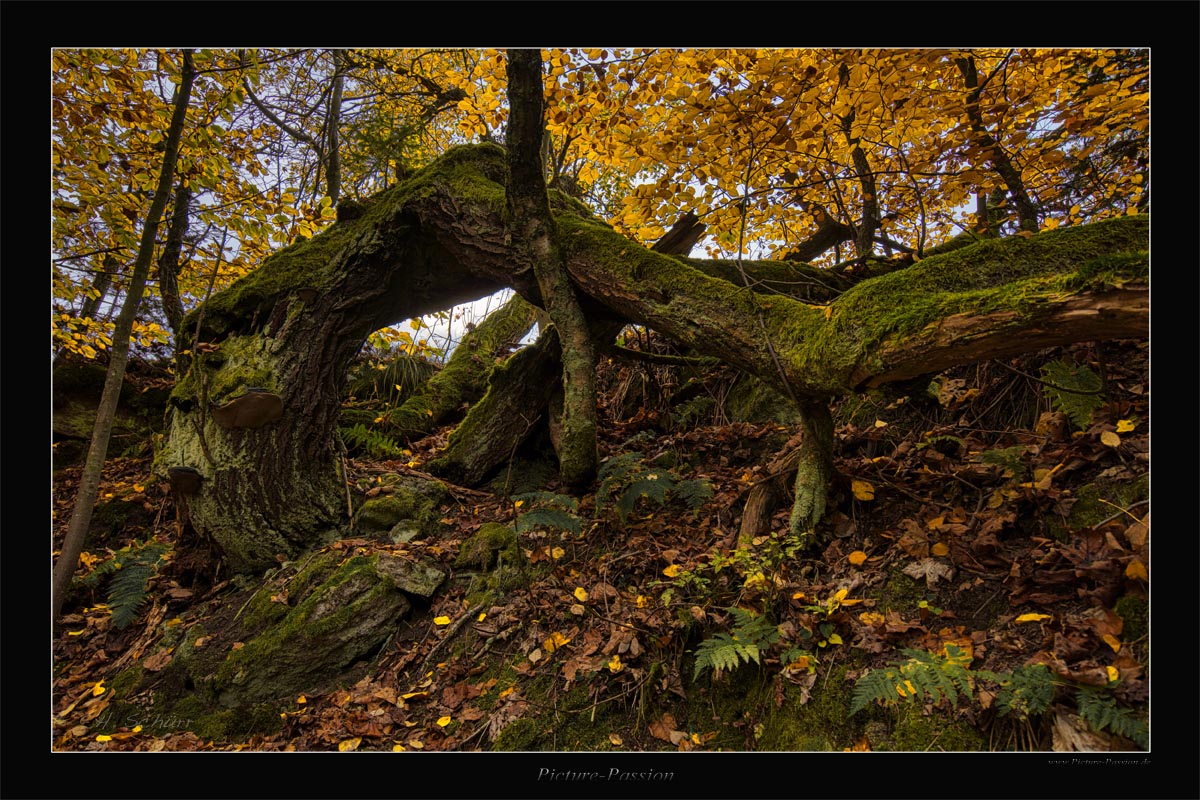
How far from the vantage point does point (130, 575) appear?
418 cm

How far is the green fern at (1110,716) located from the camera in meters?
1.75

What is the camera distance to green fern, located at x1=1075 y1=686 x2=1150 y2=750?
5.73 feet

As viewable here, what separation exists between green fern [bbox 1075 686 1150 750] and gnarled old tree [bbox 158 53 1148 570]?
1.34 metres

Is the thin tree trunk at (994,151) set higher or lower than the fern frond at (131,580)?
higher

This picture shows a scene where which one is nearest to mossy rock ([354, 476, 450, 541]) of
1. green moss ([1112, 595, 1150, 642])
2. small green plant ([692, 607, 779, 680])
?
small green plant ([692, 607, 779, 680])

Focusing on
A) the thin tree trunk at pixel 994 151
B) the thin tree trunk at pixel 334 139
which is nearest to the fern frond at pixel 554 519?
the thin tree trunk at pixel 994 151

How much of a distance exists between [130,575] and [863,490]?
5.35m

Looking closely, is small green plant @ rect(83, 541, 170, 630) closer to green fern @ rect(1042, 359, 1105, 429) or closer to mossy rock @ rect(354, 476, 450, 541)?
mossy rock @ rect(354, 476, 450, 541)

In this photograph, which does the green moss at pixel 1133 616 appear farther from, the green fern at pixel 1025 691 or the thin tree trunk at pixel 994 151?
the thin tree trunk at pixel 994 151

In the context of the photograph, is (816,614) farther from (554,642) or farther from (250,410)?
(250,410)

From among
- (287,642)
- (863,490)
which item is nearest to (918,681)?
(863,490)

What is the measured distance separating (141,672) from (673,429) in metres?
4.47

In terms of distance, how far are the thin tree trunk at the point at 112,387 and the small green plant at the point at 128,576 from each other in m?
0.38

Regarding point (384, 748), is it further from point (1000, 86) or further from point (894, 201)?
point (894, 201)
